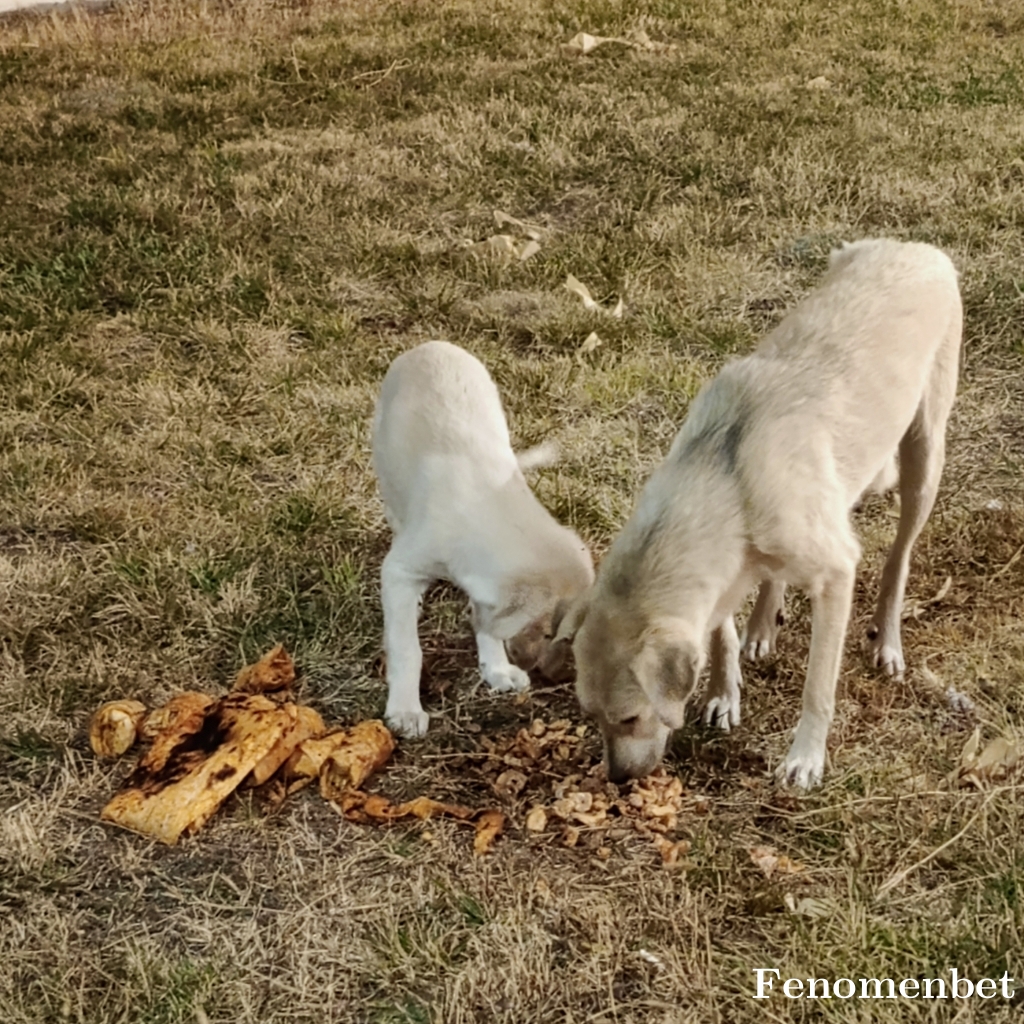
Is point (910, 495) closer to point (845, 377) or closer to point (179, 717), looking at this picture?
point (845, 377)

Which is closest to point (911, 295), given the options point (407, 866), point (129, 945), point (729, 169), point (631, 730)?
point (631, 730)

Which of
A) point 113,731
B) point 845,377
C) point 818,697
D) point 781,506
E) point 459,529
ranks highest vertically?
point 845,377

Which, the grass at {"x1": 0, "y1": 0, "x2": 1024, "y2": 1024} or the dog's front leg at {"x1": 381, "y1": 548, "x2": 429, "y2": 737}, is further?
the dog's front leg at {"x1": 381, "y1": 548, "x2": 429, "y2": 737}

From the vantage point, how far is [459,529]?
3617mm

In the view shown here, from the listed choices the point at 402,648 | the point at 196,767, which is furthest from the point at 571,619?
the point at 196,767

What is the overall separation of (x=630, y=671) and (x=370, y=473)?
92.8 inches

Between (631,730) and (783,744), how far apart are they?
0.74 m

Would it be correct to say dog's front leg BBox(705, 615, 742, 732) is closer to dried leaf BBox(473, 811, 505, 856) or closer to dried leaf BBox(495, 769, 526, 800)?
dried leaf BBox(495, 769, 526, 800)

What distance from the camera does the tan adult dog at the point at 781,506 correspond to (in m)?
3.00

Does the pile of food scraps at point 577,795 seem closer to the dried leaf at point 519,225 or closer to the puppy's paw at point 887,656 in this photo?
the puppy's paw at point 887,656

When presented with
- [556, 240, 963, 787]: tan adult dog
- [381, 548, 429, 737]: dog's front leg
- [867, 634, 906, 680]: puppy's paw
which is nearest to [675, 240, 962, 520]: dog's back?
[556, 240, 963, 787]: tan adult dog

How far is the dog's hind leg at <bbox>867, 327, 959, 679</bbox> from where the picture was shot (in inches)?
152

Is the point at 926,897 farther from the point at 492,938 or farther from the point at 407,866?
the point at 407,866

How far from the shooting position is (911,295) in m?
3.68
